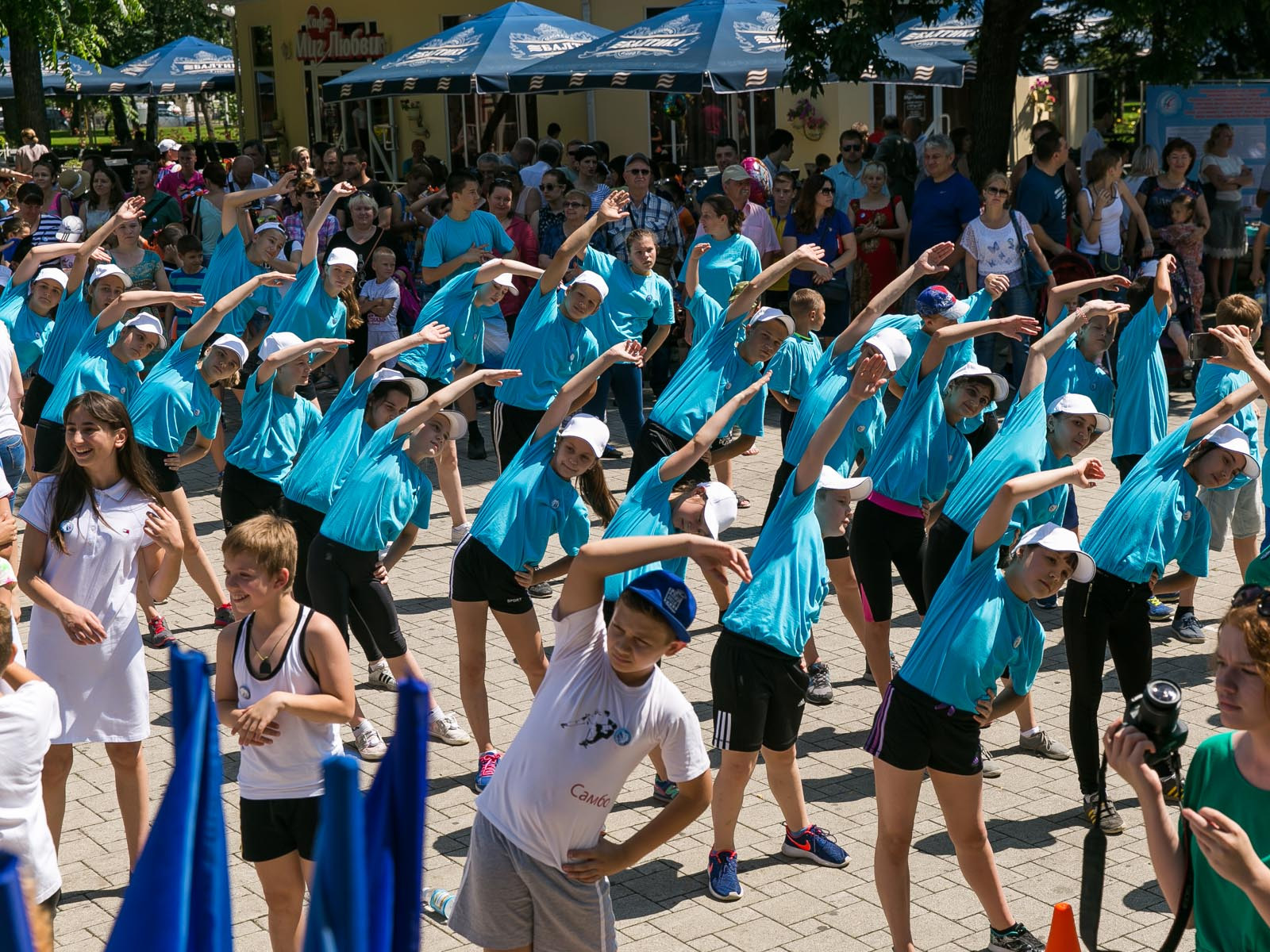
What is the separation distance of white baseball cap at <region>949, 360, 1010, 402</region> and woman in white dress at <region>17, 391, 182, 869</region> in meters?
3.69

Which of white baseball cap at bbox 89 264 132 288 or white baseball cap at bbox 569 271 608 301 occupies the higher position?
white baseball cap at bbox 89 264 132 288

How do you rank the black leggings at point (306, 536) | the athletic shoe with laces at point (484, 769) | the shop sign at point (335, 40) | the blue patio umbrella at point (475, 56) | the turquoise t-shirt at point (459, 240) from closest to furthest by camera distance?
the athletic shoe with laces at point (484, 769), the black leggings at point (306, 536), the turquoise t-shirt at point (459, 240), the blue patio umbrella at point (475, 56), the shop sign at point (335, 40)

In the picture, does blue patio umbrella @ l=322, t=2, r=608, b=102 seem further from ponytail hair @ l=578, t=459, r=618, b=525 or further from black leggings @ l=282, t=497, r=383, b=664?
ponytail hair @ l=578, t=459, r=618, b=525

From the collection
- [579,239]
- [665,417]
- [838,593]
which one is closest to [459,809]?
[838,593]

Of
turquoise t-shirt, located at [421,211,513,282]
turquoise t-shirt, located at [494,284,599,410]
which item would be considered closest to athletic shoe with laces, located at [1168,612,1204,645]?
turquoise t-shirt, located at [494,284,599,410]

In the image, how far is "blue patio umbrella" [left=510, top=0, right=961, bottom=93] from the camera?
1587 cm

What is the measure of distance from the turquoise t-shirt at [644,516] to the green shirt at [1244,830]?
297 centimetres

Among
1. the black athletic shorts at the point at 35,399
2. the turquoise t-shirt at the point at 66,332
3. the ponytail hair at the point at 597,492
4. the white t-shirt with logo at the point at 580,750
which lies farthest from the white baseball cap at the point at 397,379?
the white t-shirt with logo at the point at 580,750

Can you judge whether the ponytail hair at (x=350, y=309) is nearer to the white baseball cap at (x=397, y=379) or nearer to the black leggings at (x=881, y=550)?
the white baseball cap at (x=397, y=379)

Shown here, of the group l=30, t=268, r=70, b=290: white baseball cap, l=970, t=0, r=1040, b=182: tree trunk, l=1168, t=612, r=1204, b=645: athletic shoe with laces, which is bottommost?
l=1168, t=612, r=1204, b=645: athletic shoe with laces

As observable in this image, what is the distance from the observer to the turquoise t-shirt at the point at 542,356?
9.90 m

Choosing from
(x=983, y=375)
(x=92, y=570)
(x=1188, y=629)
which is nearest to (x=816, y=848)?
(x=983, y=375)

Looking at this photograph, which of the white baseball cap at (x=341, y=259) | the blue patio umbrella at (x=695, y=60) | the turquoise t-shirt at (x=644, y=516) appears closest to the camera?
the turquoise t-shirt at (x=644, y=516)

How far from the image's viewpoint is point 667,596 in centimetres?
412
